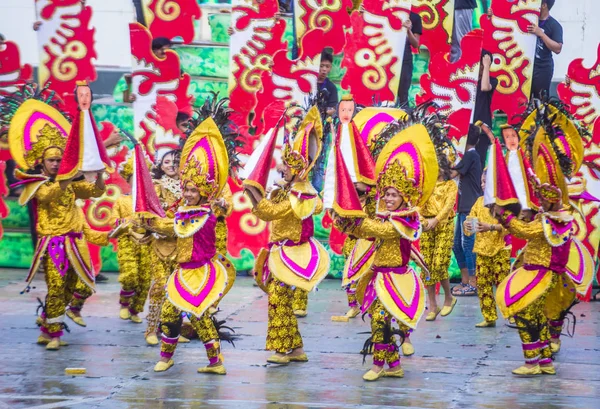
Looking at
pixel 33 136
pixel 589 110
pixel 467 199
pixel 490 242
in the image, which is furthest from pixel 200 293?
pixel 589 110

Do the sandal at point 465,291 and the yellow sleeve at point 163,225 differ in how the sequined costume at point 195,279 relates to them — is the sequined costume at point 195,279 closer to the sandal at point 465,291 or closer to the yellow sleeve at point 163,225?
the yellow sleeve at point 163,225

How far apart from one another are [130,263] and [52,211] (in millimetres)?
1389

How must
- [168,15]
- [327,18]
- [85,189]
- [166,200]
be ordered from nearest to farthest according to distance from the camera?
[85,189], [166,200], [327,18], [168,15]

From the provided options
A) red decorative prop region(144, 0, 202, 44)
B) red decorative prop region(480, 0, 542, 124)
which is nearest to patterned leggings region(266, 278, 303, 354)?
red decorative prop region(480, 0, 542, 124)

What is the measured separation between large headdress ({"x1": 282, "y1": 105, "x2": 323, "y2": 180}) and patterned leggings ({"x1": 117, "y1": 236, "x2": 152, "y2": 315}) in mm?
2455

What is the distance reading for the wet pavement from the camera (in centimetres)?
732

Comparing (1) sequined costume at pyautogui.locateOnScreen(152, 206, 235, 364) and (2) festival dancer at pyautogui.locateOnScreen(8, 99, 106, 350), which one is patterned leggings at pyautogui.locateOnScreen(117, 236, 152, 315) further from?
(1) sequined costume at pyautogui.locateOnScreen(152, 206, 235, 364)

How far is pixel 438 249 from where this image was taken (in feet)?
35.1

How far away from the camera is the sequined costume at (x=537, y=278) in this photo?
26.3ft

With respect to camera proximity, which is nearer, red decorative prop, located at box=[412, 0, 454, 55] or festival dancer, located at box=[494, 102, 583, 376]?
festival dancer, located at box=[494, 102, 583, 376]

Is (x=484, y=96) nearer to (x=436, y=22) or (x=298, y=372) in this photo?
(x=436, y=22)

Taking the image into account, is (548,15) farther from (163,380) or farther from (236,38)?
(163,380)

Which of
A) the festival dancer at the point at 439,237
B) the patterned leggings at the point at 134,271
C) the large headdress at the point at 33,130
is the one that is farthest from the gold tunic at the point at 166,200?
the festival dancer at the point at 439,237

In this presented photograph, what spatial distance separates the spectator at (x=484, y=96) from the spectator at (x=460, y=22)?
35cm
